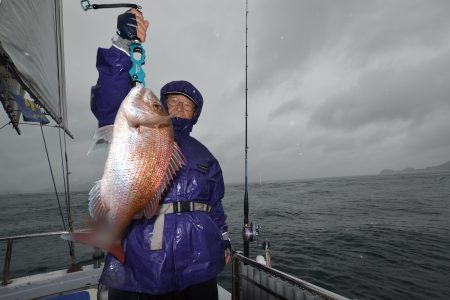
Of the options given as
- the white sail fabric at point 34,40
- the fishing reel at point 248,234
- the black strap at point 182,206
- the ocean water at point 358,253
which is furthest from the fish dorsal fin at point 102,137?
the ocean water at point 358,253

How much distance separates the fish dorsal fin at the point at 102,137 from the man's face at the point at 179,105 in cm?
114

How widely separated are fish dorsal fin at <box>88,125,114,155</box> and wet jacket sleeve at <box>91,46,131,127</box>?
331mm

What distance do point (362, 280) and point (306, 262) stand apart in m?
2.73

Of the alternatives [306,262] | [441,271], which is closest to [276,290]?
[306,262]

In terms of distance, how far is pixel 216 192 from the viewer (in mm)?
2781

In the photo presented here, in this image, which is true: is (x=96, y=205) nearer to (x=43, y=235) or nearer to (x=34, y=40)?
(x=43, y=235)

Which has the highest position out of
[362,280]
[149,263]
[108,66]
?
[108,66]

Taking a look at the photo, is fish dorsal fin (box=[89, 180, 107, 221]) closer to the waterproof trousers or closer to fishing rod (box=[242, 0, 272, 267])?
the waterproof trousers

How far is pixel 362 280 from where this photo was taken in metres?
9.69

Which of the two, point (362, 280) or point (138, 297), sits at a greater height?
point (138, 297)

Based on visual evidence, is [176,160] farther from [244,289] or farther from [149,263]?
[244,289]

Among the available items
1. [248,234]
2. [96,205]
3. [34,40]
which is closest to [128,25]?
[96,205]

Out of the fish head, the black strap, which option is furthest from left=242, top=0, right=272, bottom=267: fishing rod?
the fish head

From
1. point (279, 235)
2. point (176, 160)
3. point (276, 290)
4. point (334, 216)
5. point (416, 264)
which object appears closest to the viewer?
point (176, 160)
